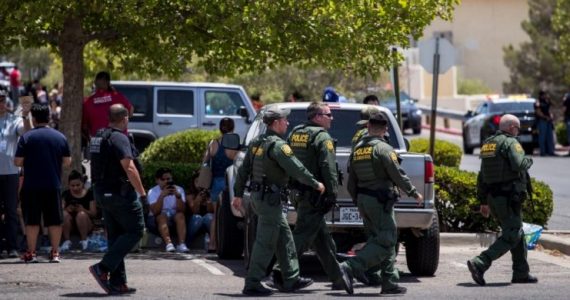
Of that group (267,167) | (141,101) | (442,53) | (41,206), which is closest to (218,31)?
(41,206)

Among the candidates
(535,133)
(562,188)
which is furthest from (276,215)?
(535,133)

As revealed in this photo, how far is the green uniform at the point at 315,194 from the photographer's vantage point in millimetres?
11484

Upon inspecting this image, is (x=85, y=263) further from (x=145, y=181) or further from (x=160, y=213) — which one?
(x=145, y=181)

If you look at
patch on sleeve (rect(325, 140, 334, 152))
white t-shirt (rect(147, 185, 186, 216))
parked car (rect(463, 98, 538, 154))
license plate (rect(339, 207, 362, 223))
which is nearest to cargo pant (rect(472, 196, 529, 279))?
license plate (rect(339, 207, 362, 223))

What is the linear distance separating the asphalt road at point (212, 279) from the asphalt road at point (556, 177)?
3.74m

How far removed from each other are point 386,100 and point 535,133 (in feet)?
21.0

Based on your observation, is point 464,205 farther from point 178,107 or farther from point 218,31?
point 178,107

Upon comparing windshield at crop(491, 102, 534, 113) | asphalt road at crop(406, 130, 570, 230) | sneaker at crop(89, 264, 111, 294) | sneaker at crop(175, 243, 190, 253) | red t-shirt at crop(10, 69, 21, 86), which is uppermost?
red t-shirt at crop(10, 69, 21, 86)

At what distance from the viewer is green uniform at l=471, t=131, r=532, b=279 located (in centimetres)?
1223

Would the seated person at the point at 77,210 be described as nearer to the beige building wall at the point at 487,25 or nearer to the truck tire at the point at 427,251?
the truck tire at the point at 427,251

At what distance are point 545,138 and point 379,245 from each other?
75.6 feet

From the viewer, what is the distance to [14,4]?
50.5 feet

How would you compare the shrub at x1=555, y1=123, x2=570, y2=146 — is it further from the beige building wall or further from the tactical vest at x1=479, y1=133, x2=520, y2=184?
the beige building wall

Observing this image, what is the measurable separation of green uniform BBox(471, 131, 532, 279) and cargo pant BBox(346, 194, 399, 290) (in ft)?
3.34
